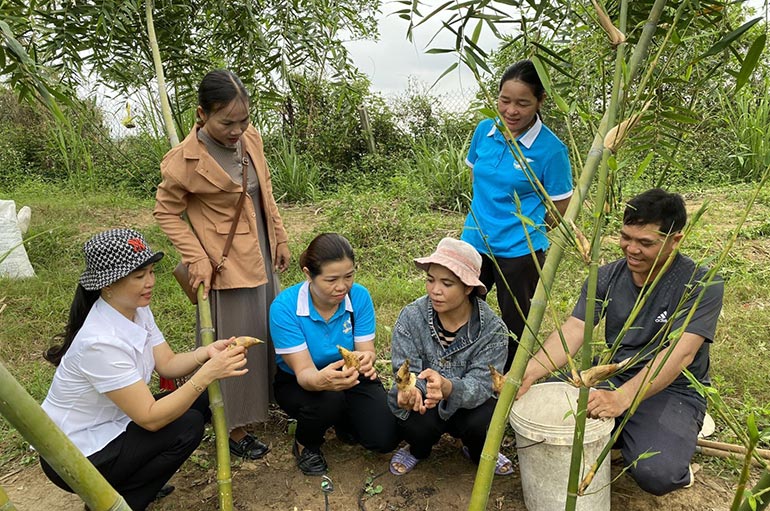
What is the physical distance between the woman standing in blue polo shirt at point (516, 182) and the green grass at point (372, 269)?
336 mm

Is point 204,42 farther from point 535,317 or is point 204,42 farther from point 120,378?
point 535,317

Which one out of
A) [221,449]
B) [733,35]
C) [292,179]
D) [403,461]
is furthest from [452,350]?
[292,179]

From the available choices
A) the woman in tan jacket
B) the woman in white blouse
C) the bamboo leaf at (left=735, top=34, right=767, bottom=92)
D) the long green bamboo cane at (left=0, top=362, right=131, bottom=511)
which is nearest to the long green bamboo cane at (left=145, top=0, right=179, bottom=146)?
the woman in tan jacket

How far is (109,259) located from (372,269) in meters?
3.35

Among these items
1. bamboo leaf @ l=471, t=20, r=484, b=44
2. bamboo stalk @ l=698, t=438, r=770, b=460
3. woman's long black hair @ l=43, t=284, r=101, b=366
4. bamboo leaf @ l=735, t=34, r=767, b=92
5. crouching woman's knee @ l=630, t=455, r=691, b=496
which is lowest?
bamboo stalk @ l=698, t=438, r=770, b=460

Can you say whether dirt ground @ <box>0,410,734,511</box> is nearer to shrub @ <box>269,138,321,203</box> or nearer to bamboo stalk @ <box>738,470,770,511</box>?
bamboo stalk @ <box>738,470,770,511</box>

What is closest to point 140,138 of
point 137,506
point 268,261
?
point 268,261

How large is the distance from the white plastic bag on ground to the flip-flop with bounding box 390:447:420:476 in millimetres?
3657

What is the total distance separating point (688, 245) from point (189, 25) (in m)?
4.25

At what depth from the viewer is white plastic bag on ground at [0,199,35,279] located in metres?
4.91

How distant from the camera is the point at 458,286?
2.53 meters

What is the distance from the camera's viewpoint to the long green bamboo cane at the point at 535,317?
1232 millimetres

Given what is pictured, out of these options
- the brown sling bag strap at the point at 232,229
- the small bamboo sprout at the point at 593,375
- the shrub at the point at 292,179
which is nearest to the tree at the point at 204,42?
the brown sling bag strap at the point at 232,229

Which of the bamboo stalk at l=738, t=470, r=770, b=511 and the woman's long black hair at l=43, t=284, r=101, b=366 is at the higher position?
the bamboo stalk at l=738, t=470, r=770, b=511
